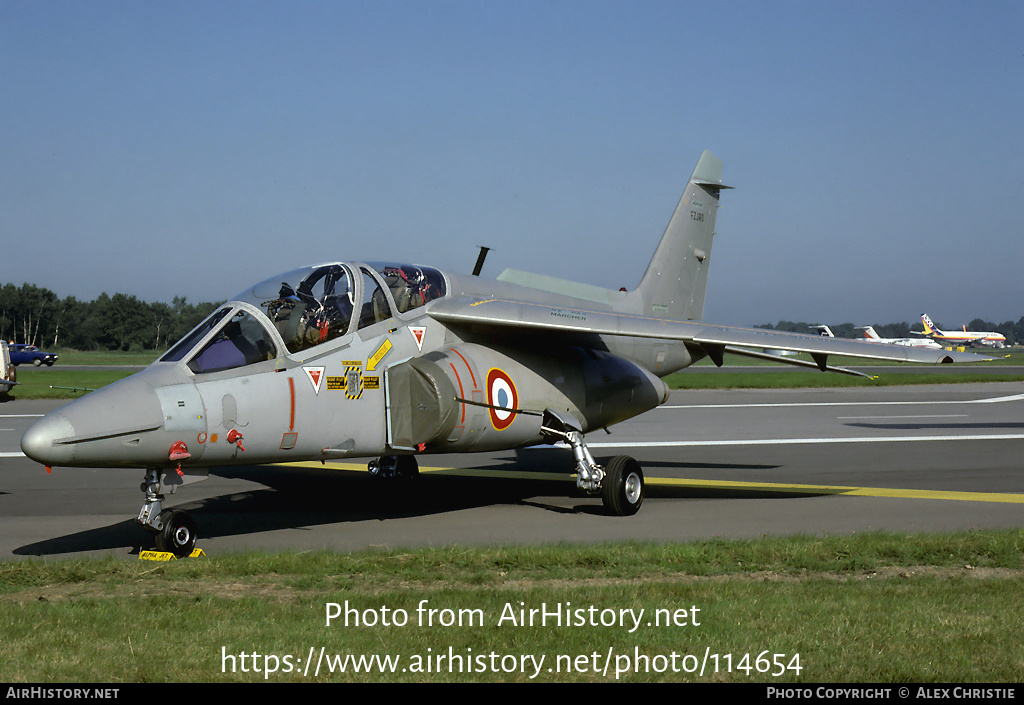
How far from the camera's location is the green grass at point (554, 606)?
539 cm

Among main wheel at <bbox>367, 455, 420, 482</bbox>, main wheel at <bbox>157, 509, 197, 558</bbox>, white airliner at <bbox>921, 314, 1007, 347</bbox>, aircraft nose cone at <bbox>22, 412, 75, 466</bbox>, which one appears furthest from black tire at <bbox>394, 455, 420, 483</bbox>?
white airliner at <bbox>921, 314, 1007, 347</bbox>

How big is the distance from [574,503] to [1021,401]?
25.4 metres

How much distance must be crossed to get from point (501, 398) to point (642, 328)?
6.64 feet

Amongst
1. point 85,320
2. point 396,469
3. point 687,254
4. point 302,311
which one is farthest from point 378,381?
point 85,320

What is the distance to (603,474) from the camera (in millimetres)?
11688

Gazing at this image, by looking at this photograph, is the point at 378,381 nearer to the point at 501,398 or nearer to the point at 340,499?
the point at 501,398

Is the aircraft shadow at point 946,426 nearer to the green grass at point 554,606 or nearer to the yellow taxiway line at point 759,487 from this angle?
the yellow taxiway line at point 759,487

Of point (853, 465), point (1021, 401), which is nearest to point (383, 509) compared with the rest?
point (853, 465)

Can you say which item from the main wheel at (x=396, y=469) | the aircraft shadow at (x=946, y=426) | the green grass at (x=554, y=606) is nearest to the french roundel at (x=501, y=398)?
the green grass at (x=554, y=606)

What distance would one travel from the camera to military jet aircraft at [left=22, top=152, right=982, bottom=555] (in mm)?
8539

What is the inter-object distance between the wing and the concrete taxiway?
79.6 inches

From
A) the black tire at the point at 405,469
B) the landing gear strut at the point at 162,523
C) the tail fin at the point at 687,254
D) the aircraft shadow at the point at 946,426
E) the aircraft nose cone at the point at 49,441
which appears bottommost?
the aircraft shadow at the point at 946,426

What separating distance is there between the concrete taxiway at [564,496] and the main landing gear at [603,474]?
0.86 feet
